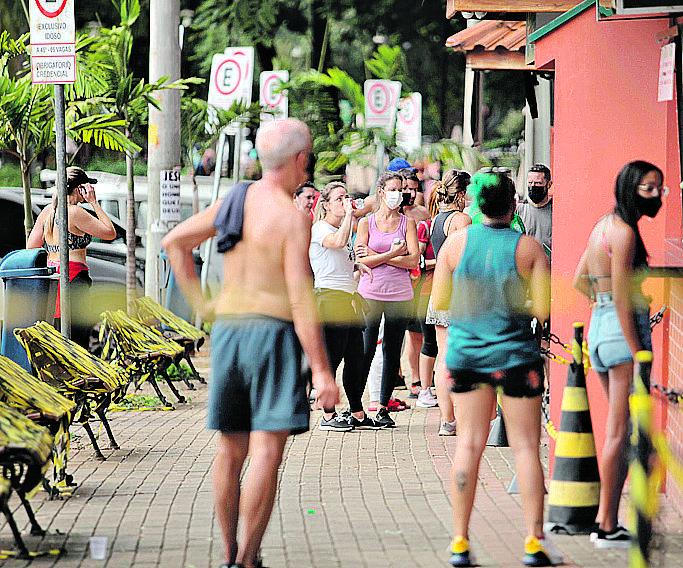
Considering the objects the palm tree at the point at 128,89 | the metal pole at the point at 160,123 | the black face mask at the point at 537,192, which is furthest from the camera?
the metal pole at the point at 160,123

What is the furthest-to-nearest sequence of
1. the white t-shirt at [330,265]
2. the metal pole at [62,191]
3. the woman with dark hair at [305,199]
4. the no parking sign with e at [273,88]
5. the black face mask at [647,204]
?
the no parking sign with e at [273,88]
the woman with dark hair at [305,199]
the white t-shirt at [330,265]
the metal pole at [62,191]
the black face mask at [647,204]

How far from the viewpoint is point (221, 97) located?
61.6 ft

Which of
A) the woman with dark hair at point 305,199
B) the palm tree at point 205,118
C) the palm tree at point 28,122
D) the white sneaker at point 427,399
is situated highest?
the palm tree at point 205,118

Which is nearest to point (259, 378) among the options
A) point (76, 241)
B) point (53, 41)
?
point (53, 41)

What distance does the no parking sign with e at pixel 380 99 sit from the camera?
81.4ft

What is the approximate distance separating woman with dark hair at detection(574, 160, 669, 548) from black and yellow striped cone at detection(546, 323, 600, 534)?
0.07 m

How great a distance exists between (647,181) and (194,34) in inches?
970

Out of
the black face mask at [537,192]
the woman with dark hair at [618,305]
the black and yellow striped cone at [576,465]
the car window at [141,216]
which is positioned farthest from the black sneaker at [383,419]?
the car window at [141,216]

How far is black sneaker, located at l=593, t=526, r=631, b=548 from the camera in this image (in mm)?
6762

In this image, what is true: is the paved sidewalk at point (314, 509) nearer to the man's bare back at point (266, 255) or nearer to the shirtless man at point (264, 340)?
the shirtless man at point (264, 340)

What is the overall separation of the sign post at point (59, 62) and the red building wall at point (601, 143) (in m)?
3.17

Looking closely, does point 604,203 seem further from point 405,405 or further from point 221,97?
point 221,97

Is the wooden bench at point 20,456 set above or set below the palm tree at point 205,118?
below

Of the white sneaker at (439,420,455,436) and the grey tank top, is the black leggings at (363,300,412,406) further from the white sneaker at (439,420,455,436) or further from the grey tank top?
the white sneaker at (439,420,455,436)
